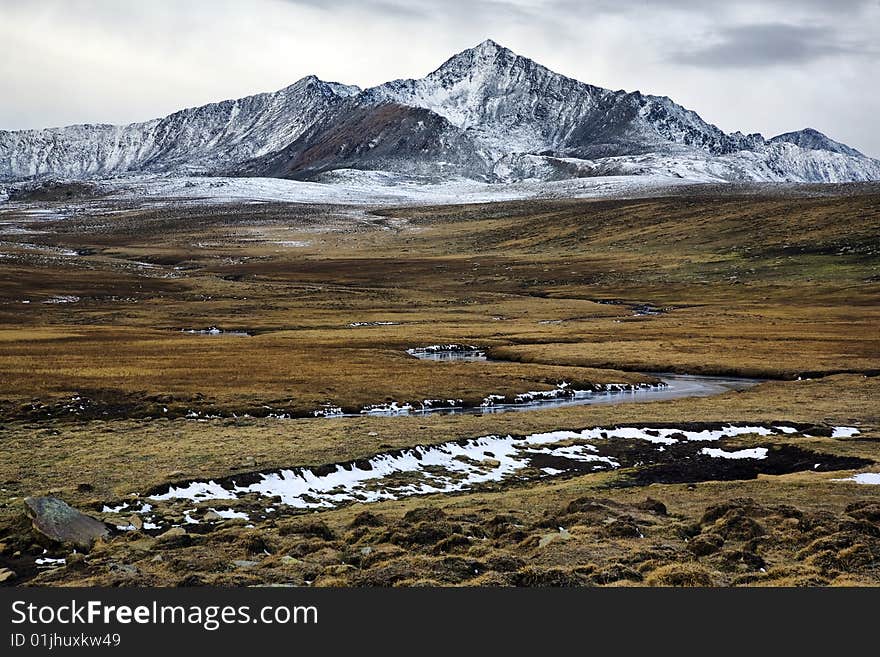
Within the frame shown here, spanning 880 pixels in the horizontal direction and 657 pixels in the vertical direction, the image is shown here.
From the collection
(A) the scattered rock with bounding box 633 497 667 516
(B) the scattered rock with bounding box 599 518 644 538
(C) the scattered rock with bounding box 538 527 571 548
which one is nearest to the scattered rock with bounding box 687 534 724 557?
(B) the scattered rock with bounding box 599 518 644 538

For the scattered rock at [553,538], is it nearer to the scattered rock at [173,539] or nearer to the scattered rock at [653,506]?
the scattered rock at [653,506]

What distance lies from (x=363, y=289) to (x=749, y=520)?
121647 millimetres

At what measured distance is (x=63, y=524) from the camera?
20312 millimetres

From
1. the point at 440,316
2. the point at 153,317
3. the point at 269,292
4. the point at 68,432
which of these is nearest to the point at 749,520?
the point at 68,432

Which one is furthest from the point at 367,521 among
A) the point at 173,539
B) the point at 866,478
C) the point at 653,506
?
the point at 866,478

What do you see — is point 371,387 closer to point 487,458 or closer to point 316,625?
point 487,458

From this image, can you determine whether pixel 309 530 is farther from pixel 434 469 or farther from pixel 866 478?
pixel 866 478

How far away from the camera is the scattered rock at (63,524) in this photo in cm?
1983

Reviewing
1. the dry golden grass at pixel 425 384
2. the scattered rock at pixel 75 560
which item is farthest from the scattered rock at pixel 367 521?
the scattered rock at pixel 75 560

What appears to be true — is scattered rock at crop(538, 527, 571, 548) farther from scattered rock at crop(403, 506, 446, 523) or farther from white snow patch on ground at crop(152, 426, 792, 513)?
white snow patch on ground at crop(152, 426, 792, 513)

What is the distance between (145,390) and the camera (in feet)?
153

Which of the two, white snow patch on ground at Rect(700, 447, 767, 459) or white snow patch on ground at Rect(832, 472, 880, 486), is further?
Answer: white snow patch on ground at Rect(700, 447, 767, 459)

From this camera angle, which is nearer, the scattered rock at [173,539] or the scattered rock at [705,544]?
the scattered rock at [705,544]

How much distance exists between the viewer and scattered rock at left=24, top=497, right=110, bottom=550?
1983 centimetres
